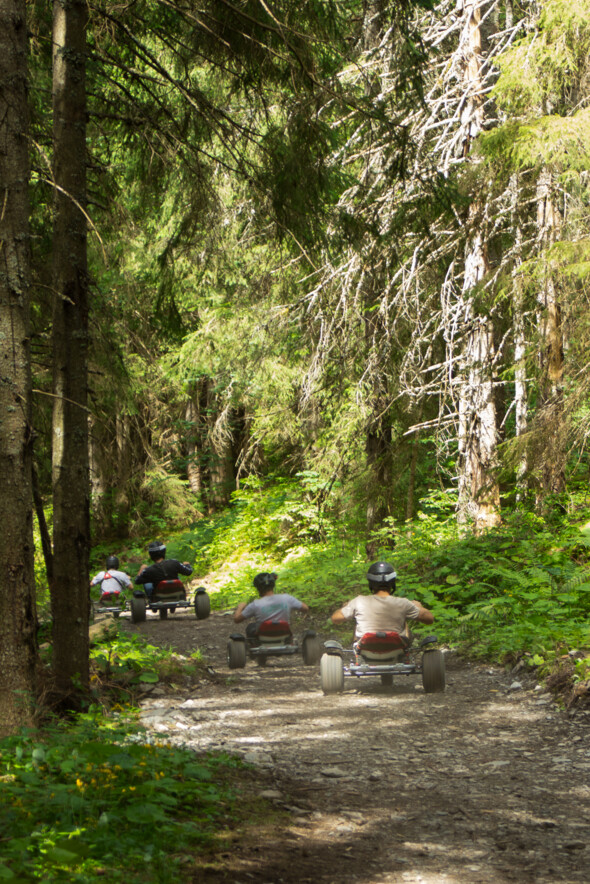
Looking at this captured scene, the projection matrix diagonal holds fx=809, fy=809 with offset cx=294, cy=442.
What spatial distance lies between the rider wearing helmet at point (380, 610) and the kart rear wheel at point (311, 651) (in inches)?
61.6

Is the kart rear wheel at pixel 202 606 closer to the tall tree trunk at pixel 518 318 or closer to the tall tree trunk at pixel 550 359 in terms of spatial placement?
the tall tree trunk at pixel 518 318

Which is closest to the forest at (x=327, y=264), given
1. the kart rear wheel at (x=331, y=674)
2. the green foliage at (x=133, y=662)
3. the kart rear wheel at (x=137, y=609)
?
the green foliage at (x=133, y=662)

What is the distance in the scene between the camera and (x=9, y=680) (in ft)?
17.3

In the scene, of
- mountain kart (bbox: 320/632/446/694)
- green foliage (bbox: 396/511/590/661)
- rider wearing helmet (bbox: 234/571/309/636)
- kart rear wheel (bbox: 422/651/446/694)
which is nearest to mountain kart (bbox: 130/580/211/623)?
green foliage (bbox: 396/511/590/661)

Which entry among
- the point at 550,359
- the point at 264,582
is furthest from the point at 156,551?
the point at 550,359

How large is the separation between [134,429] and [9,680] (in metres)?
19.3

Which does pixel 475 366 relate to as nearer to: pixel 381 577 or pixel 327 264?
pixel 327 264

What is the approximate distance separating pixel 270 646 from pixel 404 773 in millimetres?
4545

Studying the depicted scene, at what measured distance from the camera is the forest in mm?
6750

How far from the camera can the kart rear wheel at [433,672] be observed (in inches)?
297

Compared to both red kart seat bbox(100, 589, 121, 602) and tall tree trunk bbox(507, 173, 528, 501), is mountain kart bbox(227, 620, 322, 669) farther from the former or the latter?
red kart seat bbox(100, 589, 121, 602)

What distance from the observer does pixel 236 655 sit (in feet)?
30.9

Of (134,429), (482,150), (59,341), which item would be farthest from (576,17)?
(134,429)

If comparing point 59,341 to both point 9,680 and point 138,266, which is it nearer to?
point 9,680
